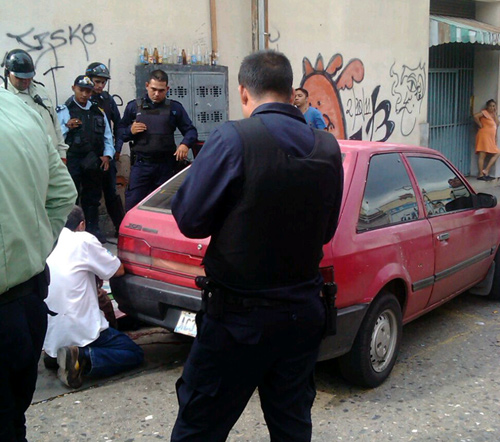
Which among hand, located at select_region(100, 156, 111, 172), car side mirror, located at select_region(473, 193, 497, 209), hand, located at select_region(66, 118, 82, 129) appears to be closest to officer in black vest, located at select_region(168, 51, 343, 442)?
car side mirror, located at select_region(473, 193, 497, 209)

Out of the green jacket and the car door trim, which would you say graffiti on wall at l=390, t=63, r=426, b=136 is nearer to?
the car door trim

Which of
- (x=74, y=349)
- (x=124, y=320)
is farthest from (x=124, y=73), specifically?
(x=74, y=349)

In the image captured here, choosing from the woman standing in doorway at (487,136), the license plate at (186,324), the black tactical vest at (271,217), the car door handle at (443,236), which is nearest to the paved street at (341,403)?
the license plate at (186,324)

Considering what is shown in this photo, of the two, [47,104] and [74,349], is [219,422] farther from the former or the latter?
[47,104]

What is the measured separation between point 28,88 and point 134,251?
8.38ft

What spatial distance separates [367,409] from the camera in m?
3.58

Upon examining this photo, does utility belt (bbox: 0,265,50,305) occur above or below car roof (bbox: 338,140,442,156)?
below

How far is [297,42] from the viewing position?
9.23m

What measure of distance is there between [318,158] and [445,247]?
2596mm

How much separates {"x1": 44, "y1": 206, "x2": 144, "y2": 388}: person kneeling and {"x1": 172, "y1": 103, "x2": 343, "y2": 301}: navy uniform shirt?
1836 mm

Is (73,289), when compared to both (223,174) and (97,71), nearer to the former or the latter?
(223,174)

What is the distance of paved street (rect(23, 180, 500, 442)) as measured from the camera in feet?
10.9

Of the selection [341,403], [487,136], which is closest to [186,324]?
[341,403]

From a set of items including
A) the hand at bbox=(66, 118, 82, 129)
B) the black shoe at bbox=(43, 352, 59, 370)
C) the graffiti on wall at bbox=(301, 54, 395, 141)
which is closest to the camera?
the black shoe at bbox=(43, 352, 59, 370)
